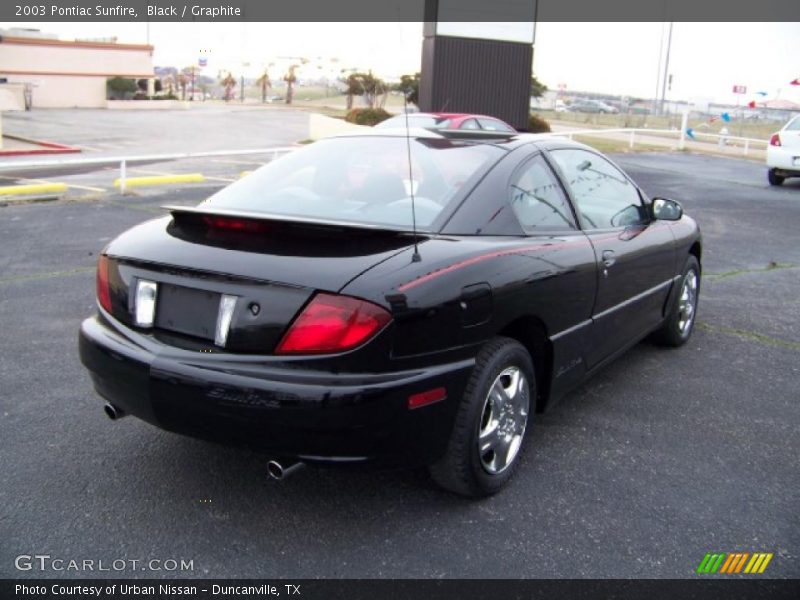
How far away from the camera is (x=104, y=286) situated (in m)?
3.44

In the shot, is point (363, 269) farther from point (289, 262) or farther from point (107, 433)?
point (107, 433)

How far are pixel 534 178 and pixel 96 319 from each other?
2.19m

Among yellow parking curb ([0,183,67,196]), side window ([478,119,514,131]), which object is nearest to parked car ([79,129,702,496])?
yellow parking curb ([0,183,67,196])

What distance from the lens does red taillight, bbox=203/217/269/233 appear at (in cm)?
321

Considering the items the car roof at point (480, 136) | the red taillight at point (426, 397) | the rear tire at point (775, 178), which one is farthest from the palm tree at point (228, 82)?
the rear tire at point (775, 178)

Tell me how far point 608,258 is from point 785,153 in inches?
575

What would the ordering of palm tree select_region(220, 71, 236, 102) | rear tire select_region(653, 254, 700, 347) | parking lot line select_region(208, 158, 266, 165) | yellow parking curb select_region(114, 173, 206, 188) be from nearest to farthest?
rear tire select_region(653, 254, 700, 347) < yellow parking curb select_region(114, 173, 206, 188) < palm tree select_region(220, 71, 236, 102) < parking lot line select_region(208, 158, 266, 165)

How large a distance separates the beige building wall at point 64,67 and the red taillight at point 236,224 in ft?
158

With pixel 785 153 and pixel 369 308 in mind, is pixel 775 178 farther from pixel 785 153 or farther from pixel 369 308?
pixel 369 308

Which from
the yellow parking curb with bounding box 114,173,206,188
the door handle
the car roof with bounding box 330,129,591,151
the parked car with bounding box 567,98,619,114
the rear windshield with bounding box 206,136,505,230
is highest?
the parked car with bounding box 567,98,619,114

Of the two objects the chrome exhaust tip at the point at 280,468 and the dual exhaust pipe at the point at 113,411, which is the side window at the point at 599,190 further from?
the dual exhaust pipe at the point at 113,411

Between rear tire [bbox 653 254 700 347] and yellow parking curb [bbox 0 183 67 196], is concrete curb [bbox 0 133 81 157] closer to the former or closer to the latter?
yellow parking curb [bbox 0 183 67 196]

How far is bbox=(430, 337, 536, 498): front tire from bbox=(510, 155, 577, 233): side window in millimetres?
684
